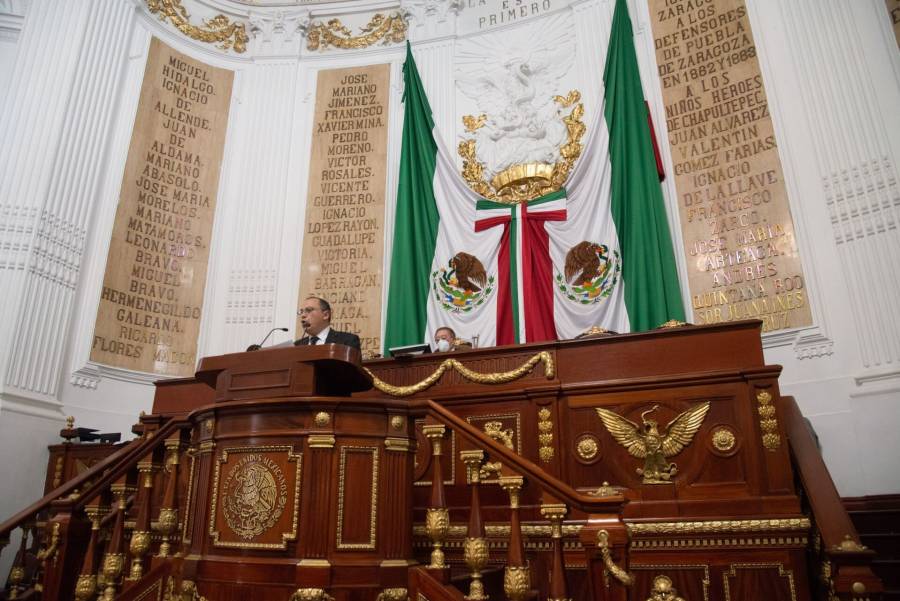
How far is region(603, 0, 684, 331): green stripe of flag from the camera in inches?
269

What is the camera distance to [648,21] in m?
8.05

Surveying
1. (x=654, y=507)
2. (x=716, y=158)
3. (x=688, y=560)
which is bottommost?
(x=688, y=560)

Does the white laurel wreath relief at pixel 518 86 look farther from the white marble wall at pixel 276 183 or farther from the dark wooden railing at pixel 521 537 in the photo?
the dark wooden railing at pixel 521 537

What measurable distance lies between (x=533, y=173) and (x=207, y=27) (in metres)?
5.17

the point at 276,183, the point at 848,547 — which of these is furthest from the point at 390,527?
the point at 276,183

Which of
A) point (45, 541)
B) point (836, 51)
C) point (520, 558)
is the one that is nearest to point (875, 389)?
point (836, 51)

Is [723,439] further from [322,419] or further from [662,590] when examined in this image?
[322,419]

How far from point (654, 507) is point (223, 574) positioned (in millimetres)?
2347

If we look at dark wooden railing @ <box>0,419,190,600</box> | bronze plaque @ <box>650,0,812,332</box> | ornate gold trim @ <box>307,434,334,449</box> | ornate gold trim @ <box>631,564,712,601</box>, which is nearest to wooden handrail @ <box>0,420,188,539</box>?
dark wooden railing @ <box>0,419,190,600</box>

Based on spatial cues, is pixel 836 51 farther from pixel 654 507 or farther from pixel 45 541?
pixel 45 541

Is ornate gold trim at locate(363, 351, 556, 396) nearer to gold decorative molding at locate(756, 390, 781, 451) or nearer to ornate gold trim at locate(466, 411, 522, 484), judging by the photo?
ornate gold trim at locate(466, 411, 522, 484)

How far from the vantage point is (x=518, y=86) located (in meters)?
8.87

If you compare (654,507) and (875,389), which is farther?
(875,389)

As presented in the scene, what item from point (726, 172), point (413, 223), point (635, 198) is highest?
point (413, 223)
